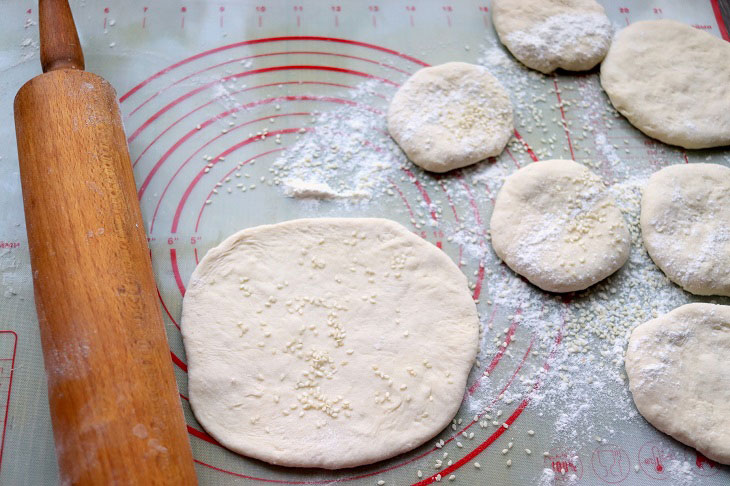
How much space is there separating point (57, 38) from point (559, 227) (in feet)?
5.26

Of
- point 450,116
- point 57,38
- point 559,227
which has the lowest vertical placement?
point 559,227

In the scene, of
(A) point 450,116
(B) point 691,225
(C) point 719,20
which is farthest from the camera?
(C) point 719,20

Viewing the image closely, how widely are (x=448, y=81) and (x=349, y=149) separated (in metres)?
0.42

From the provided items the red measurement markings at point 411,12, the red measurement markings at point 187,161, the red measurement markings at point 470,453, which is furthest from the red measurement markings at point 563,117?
the red measurement markings at point 187,161

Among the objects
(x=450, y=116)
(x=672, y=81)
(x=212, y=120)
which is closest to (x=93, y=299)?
(x=212, y=120)

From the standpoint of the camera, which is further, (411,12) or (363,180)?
(411,12)

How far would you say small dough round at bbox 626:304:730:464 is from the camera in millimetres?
1606

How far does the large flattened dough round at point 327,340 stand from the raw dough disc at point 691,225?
65 centimetres

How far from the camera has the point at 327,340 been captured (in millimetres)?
1625

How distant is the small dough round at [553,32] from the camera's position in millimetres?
2152

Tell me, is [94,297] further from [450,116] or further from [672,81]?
[672,81]

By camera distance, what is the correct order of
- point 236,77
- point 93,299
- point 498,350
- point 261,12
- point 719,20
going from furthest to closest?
point 719,20
point 261,12
point 236,77
point 498,350
point 93,299

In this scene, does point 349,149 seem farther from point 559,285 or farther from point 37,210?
point 37,210

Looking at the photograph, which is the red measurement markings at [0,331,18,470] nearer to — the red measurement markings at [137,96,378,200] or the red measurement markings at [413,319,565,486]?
the red measurement markings at [137,96,378,200]
